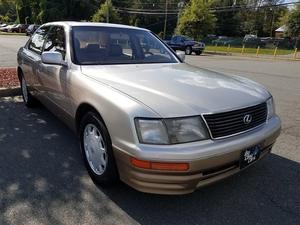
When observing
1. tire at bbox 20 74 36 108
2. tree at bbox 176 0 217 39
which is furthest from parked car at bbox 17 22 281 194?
tree at bbox 176 0 217 39

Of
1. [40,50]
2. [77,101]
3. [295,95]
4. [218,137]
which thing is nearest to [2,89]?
[40,50]

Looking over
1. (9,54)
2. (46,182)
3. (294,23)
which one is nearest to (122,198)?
(46,182)

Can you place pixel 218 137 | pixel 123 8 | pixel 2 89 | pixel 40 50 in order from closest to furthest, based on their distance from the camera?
pixel 218 137, pixel 40 50, pixel 2 89, pixel 123 8

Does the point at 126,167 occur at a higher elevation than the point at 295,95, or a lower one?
higher

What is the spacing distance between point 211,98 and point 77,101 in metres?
1.47

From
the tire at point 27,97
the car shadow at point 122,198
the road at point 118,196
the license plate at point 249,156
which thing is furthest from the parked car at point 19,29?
the license plate at point 249,156

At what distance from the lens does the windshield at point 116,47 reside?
4.00 m

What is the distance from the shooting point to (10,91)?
22.6 feet

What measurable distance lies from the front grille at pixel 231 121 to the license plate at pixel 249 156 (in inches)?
7.4

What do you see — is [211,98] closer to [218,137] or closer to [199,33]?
[218,137]

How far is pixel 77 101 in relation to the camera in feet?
11.6

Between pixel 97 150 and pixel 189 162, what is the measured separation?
1.09 metres

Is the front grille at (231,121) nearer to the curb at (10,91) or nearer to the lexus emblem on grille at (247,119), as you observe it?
the lexus emblem on grille at (247,119)

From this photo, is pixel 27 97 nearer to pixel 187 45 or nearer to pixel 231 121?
pixel 231 121
